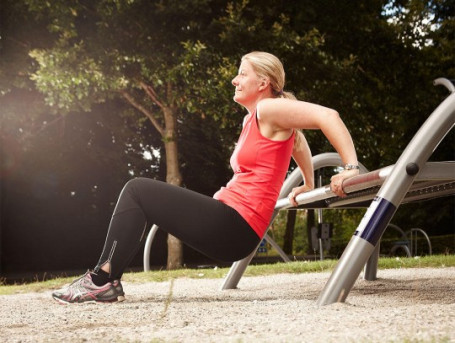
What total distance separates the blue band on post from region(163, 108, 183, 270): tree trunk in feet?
33.3

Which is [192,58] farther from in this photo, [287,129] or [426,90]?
[287,129]

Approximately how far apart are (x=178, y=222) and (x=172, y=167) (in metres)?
10.0

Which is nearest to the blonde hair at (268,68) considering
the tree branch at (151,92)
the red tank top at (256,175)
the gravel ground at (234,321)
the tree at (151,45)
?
the red tank top at (256,175)

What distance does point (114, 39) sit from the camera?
11.4 metres

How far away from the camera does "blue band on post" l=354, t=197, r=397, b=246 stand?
2.84 m

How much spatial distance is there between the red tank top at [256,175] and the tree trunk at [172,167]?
9.78 m

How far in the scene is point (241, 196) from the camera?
3.16 meters

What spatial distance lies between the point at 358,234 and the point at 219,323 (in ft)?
2.47

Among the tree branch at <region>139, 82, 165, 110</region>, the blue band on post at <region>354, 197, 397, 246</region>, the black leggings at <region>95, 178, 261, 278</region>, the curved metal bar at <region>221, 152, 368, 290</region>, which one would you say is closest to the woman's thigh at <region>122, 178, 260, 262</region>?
the black leggings at <region>95, 178, 261, 278</region>

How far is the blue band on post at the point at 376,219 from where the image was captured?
9.32 ft

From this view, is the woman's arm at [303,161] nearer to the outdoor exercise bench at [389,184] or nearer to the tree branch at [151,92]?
the outdoor exercise bench at [389,184]

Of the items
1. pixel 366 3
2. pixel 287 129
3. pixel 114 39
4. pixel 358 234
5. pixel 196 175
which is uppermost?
pixel 366 3

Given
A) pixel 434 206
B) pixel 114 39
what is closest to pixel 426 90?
pixel 114 39

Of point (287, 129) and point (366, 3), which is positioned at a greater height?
point (366, 3)
